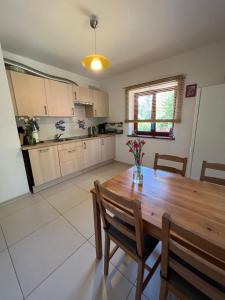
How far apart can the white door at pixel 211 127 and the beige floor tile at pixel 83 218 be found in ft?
6.48

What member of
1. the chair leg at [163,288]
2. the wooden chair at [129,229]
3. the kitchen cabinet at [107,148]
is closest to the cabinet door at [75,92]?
the kitchen cabinet at [107,148]

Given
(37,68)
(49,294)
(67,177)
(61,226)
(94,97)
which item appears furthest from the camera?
(94,97)


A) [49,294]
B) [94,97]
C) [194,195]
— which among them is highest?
[94,97]

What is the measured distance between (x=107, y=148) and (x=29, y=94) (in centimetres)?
227

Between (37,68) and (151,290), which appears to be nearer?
(151,290)

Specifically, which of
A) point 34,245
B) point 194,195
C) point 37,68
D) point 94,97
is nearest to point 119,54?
point 94,97

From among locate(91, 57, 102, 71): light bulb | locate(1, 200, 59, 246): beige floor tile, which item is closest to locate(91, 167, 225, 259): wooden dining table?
locate(1, 200, 59, 246): beige floor tile

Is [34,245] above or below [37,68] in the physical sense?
below

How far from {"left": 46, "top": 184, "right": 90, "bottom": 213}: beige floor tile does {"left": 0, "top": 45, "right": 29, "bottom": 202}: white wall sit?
0.62 m

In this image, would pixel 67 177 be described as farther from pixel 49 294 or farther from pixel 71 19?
pixel 71 19

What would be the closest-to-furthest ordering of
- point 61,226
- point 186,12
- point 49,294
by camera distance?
point 49,294 < point 186,12 < point 61,226

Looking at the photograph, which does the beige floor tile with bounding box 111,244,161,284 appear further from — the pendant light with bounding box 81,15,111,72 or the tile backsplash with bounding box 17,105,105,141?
the tile backsplash with bounding box 17,105,105,141

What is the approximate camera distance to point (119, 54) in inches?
99.8

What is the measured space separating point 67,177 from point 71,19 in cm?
277
